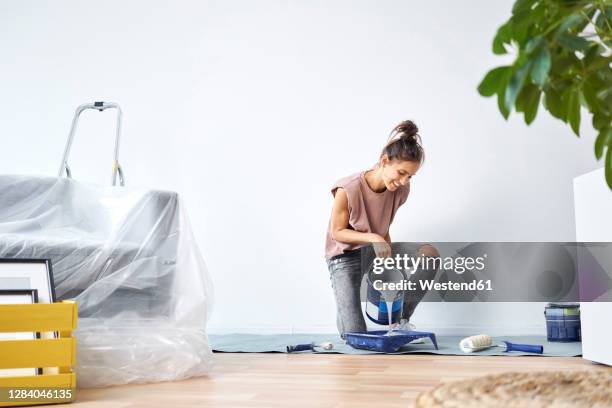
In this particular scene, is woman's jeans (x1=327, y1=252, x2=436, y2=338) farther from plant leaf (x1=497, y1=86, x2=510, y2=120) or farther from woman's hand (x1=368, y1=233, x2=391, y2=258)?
plant leaf (x1=497, y1=86, x2=510, y2=120)

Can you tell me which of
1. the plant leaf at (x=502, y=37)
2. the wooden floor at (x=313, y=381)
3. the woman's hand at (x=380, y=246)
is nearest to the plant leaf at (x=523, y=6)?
the plant leaf at (x=502, y=37)

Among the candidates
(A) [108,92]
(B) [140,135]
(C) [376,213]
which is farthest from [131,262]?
(A) [108,92]

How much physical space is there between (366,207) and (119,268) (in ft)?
4.19

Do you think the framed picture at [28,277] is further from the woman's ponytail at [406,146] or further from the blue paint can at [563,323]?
the blue paint can at [563,323]

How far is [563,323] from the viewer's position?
2588 millimetres

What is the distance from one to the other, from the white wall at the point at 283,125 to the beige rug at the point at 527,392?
242 centimetres

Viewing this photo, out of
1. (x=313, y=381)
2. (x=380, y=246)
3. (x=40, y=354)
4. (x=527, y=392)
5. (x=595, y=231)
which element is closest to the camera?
(x=527, y=392)

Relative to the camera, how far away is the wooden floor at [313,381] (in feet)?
4.36

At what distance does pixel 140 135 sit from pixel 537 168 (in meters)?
1.94

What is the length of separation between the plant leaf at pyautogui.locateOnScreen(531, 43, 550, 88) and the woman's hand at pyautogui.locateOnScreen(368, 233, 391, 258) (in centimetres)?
211

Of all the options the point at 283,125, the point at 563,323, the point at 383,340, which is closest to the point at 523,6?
the point at 383,340

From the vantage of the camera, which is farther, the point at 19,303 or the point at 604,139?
the point at 19,303

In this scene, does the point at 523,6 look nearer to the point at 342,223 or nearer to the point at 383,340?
the point at 383,340

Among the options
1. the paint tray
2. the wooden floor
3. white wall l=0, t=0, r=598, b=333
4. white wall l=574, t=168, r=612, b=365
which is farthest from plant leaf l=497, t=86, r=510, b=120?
white wall l=0, t=0, r=598, b=333
